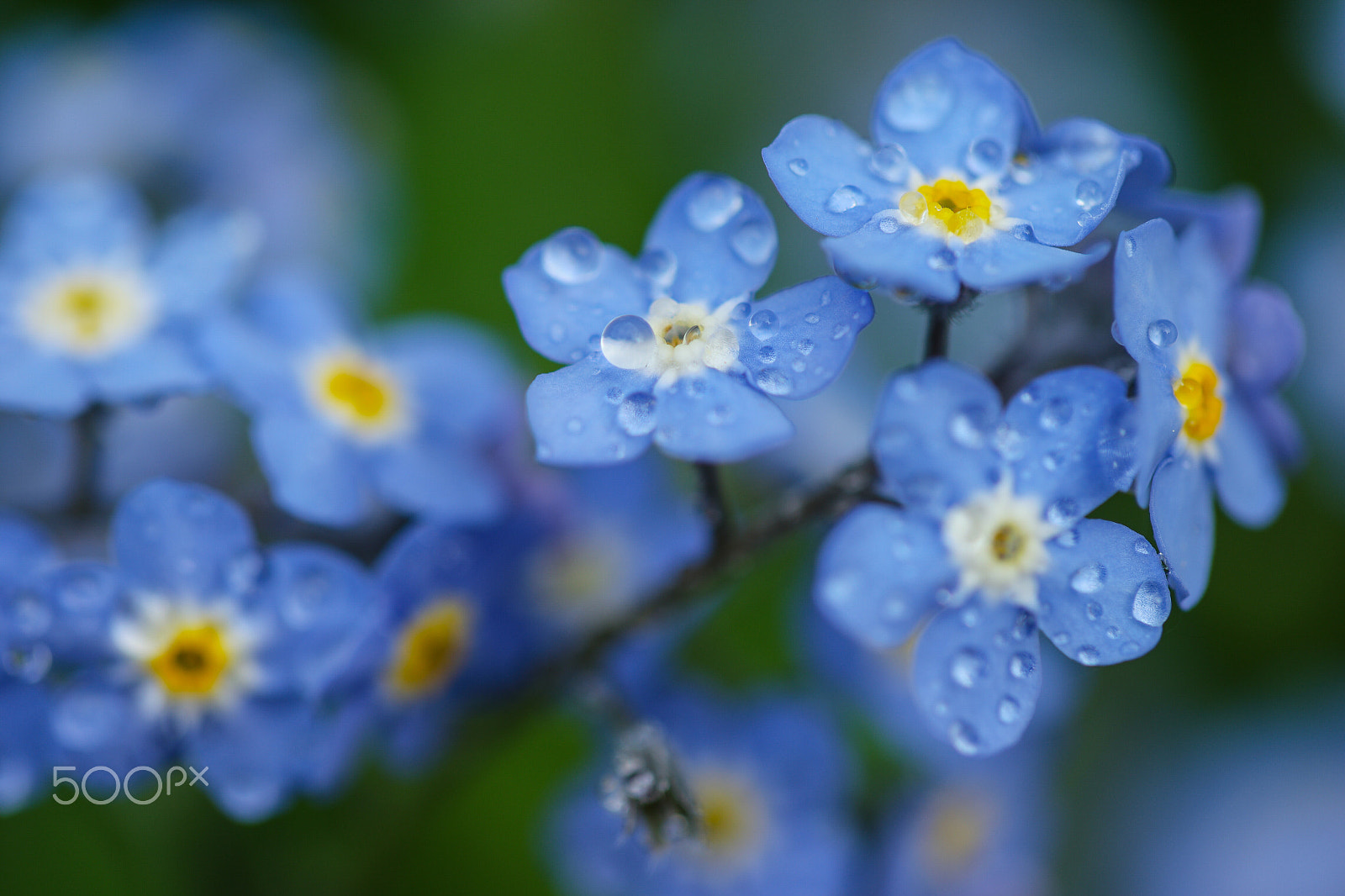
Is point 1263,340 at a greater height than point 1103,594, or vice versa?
point 1263,340

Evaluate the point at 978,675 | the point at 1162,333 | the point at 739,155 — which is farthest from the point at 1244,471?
the point at 739,155

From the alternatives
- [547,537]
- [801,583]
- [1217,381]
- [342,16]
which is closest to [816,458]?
[801,583]

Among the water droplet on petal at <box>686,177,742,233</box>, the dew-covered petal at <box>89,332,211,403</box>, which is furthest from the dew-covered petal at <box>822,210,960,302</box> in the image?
the dew-covered petal at <box>89,332,211,403</box>

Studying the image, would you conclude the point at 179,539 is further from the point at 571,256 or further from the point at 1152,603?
the point at 1152,603

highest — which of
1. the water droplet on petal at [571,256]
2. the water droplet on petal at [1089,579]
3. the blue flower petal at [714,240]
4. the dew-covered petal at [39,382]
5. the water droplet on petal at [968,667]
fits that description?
the blue flower petal at [714,240]

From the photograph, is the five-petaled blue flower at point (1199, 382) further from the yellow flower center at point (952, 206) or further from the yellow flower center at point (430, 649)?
the yellow flower center at point (430, 649)

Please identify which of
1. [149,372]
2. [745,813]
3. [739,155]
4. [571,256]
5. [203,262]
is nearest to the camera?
[571,256]

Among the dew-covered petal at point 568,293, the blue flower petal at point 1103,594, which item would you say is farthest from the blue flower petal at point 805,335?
the blue flower petal at point 1103,594
